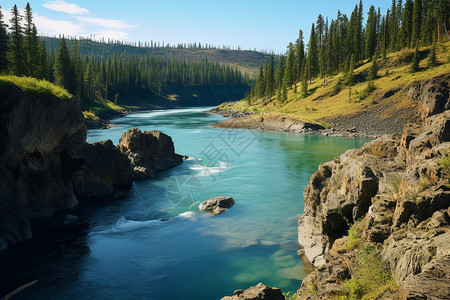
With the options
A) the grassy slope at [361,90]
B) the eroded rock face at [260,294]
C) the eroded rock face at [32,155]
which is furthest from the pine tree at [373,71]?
the eroded rock face at [260,294]

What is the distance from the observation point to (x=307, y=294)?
10391 mm

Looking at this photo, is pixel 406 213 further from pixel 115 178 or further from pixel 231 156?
pixel 231 156

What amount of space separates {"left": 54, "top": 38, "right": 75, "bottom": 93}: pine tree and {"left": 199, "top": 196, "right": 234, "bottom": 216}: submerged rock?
250 ft

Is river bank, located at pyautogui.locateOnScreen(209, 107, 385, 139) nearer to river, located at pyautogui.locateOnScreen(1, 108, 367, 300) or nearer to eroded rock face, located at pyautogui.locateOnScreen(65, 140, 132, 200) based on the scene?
river, located at pyautogui.locateOnScreen(1, 108, 367, 300)

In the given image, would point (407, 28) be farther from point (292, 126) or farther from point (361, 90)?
point (292, 126)

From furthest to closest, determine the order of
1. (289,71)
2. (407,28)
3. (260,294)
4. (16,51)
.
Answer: (289,71), (407,28), (16,51), (260,294)

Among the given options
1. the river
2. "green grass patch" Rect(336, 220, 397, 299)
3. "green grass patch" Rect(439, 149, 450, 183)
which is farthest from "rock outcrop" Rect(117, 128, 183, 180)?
"green grass patch" Rect(439, 149, 450, 183)

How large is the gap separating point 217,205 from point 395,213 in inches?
649

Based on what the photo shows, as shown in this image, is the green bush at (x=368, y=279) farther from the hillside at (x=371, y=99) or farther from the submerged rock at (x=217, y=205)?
the hillside at (x=371, y=99)

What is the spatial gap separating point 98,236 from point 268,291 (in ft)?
44.2

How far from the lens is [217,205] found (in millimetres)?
25250

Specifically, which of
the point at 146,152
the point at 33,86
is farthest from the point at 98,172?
the point at 146,152

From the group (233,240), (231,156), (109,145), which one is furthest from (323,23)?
(233,240)

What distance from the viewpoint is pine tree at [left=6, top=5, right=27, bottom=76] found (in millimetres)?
62125
